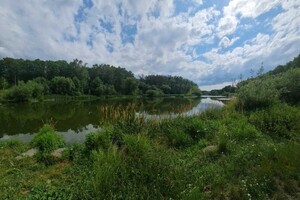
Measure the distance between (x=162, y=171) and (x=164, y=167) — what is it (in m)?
0.12

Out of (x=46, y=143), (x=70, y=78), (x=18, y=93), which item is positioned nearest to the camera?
(x=46, y=143)

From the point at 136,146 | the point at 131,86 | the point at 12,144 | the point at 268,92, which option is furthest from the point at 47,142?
the point at 131,86

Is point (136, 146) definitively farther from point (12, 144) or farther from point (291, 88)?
point (291, 88)

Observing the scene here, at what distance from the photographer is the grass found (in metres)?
3.63

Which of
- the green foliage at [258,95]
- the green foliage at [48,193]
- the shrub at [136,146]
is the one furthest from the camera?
the green foliage at [258,95]

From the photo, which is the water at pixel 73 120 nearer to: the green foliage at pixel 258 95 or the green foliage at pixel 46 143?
the green foliage at pixel 46 143

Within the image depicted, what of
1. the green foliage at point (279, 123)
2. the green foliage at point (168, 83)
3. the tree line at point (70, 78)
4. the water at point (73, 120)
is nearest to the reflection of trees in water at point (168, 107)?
the water at point (73, 120)

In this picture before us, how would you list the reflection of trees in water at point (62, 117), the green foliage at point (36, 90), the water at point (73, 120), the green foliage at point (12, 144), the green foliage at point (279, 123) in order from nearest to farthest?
the green foliage at point (279, 123) < the green foliage at point (12, 144) < the water at point (73, 120) < the reflection of trees in water at point (62, 117) < the green foliage at point (36, 90)

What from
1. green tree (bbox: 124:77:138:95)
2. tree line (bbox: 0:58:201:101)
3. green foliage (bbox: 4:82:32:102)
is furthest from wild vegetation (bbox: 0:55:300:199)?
green tree (bbox: 124:77:138:95)

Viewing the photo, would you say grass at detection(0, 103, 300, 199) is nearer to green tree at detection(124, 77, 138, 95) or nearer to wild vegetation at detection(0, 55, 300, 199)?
wild vegetation at detection(0, 55, 300, 199)

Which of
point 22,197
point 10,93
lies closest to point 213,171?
point 22,197

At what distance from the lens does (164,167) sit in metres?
4.10

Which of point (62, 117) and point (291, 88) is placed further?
point (62, 117)

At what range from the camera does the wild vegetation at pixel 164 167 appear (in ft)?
12.0
